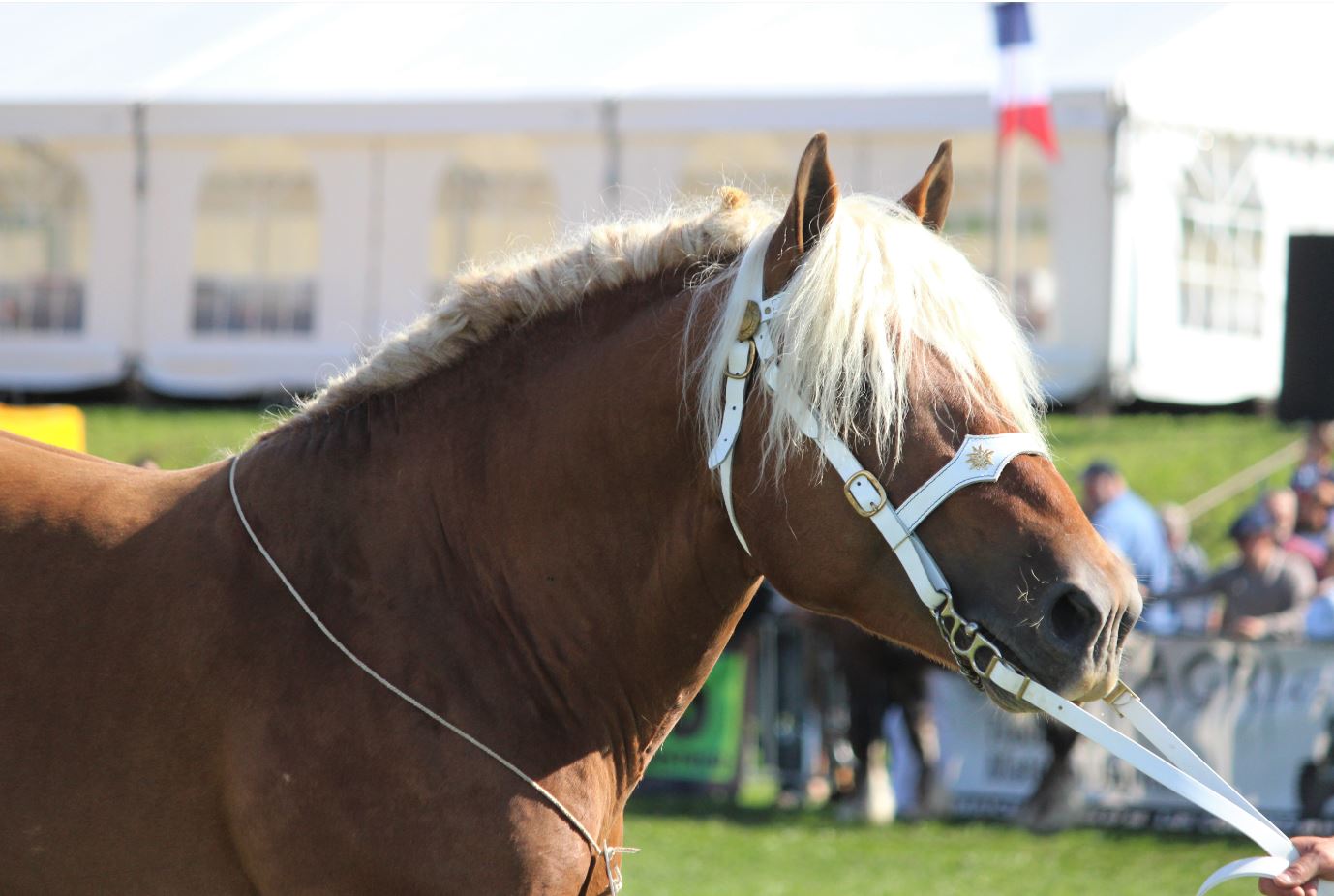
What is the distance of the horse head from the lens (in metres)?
2.42

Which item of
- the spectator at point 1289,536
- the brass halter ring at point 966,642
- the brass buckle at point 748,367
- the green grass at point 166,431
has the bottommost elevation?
the green grass at point 166,431

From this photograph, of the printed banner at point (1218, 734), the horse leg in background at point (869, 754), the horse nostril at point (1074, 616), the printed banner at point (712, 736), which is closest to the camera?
the horse nostril at point (1074, 616)

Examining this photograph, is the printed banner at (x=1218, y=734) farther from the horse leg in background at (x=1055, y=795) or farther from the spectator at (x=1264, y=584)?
the spectator at (x=1264, y=584)

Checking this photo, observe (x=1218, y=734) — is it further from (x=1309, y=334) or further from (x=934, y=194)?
(x=934, y=194)

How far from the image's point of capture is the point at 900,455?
250 cm

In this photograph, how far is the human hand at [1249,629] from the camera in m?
8.80

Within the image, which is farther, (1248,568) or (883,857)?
(1248,568)

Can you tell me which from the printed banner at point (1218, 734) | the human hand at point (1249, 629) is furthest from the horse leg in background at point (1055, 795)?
the human hand at point (1249, 629)

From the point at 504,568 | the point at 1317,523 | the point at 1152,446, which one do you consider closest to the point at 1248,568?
the point at 1317,523

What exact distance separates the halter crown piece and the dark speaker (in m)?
6.58

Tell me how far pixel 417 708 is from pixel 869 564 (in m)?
0.79

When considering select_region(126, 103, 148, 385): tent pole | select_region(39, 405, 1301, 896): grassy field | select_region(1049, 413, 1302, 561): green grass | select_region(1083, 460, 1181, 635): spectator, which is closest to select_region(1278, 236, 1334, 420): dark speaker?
select_region(1083, 460, 1181, 635): spectator

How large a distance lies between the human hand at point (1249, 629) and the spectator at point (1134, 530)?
37 centimetres

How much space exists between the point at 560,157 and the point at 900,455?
1269 centimetres
